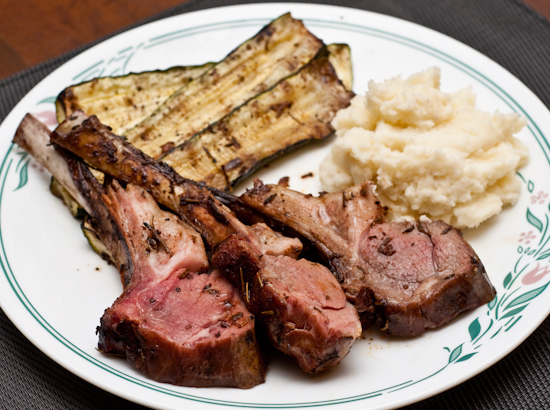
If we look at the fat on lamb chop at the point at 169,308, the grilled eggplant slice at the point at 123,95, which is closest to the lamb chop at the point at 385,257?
the fat on lamb chop at the point at 169,308

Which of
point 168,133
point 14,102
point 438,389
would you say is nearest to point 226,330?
point 438,389

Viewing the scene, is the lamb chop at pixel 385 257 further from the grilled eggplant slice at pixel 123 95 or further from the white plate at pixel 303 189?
the grilled eggplant slice at pixel 123 95

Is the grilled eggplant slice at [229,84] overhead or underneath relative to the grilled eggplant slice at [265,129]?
overhead

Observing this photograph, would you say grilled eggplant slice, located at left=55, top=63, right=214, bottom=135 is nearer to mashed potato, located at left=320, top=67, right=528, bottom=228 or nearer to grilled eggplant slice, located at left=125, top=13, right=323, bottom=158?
grilled eggplant slice, located at left=125, top=13, right=323, bottom=158

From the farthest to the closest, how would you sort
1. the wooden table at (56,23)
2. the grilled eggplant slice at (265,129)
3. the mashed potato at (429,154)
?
the wooden table at (56,23) → the grilled eggplant slice at (265,129) → the mashed potato at (429,154)

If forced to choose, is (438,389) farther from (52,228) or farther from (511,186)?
(52,228)
